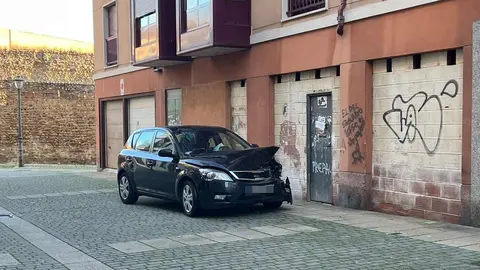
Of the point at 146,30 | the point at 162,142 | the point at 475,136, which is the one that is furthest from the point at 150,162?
the point at 146,30

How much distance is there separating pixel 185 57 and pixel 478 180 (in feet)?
32.4

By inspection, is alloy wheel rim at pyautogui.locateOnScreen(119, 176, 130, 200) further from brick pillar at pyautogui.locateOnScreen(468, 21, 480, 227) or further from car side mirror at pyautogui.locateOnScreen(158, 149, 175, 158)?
brick pillar at pyautogui.locateOnScreen(468, 21, 480, 227)

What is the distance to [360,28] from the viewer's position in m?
10.4

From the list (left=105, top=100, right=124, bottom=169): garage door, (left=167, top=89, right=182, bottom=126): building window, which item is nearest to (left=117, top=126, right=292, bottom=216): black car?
(left=167, top=89, right=182, bottom=126): building window

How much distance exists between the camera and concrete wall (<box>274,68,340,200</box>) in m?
11.5

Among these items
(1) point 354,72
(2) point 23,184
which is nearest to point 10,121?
(2) point 23,184

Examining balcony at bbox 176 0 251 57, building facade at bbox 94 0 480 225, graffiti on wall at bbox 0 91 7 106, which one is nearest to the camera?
building facade at bbox 94 0 480 225

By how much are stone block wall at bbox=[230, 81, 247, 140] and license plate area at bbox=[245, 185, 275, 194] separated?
173 inches

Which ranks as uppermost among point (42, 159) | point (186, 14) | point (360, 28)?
point (186, 14)

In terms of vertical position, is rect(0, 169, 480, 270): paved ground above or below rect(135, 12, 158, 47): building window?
below

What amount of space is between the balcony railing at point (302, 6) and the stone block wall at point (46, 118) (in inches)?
857

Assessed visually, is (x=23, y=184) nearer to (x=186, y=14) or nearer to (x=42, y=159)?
(x=186, y=14)

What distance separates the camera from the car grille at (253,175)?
947cm

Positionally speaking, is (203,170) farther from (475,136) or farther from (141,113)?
(141,113)
